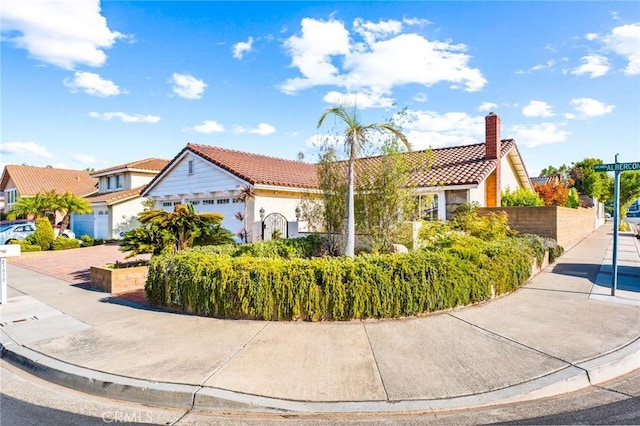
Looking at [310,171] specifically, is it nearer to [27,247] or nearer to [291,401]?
[27,247]

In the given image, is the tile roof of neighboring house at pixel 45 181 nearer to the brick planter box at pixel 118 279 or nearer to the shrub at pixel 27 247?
the shrub at pixel 27 247

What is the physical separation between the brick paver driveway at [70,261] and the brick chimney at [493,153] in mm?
14403

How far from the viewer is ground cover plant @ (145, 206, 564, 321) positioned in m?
6.62

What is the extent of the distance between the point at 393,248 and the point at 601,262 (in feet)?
26.0

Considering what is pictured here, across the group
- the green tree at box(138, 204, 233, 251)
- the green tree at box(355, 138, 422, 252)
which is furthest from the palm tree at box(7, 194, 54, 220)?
the green tree at box(355, 138, 422, 252)

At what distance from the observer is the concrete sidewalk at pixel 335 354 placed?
416 cm

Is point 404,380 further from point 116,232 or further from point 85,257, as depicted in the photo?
point 116,232

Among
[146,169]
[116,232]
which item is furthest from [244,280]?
[146,169]

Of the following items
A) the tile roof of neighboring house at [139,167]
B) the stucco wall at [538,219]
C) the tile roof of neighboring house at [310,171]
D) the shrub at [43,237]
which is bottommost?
the shrub at [43,237]

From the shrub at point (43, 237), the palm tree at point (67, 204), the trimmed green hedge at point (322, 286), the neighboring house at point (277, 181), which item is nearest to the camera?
the trimmed green hedge at point (322, 286)

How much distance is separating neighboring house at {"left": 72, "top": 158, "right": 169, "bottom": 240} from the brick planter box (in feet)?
43.5

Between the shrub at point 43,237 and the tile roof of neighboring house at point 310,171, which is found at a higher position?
the tile roof of neighboring house at point 310,171

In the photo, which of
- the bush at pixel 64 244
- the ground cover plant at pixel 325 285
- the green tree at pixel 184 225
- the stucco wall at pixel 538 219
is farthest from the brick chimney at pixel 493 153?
the bush at pixel 64 244

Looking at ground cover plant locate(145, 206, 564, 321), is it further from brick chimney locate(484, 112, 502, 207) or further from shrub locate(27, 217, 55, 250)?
shrub locate(27, 217, 55, 250)
